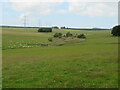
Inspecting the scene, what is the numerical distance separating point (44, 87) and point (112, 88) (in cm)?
459

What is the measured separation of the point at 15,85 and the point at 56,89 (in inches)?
132

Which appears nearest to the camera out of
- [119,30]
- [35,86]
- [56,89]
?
[56,89]

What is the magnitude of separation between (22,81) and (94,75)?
20.9ft

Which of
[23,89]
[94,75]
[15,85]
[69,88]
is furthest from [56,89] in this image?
[94,75]

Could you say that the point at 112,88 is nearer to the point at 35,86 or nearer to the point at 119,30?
the point at 35,86

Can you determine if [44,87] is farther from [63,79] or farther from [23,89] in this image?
[63,79]

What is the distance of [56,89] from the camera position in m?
15.5

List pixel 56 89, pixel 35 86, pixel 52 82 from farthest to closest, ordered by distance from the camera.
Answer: pixel 52 82
pixel 35 86
pixel 56 89

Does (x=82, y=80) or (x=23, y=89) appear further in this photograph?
(x=82, y=80)

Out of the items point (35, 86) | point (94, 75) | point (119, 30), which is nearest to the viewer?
point (35, 86)

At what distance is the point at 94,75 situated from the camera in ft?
68.3

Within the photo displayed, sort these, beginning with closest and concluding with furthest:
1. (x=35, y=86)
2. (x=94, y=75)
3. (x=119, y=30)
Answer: (x=35, y=86), (x=94, y=75), (x=119, y=30)

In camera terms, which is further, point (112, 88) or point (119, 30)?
point (119, 30)

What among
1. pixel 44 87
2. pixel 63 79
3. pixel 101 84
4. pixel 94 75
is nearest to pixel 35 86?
pixel 44 87
